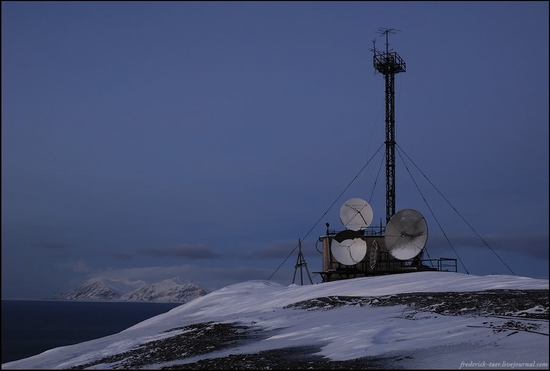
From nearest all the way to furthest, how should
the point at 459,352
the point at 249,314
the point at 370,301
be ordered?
the point at 459,352, the point at 370,301, the point at 249,314

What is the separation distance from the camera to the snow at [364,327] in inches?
591

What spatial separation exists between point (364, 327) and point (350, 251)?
24.5 m

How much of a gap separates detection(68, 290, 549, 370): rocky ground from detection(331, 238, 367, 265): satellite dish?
1673cm

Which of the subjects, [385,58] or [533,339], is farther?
[385,58]

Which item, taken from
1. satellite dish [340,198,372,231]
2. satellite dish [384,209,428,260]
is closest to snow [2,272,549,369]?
satellite dish [384,209,428,260]

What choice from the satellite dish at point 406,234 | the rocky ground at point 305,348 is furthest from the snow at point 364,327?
the satellite dish at point 406,234

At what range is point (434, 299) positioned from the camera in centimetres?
2319

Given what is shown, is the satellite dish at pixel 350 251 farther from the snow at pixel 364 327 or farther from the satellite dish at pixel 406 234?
the snow at pixel 364 327

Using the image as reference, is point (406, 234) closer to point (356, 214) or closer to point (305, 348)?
point (356, 214)

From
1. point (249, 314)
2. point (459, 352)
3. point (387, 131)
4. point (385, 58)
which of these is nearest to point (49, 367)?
point (249, 314)

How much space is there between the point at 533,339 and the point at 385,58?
42.5 m

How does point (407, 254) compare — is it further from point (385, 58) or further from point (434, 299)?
point (385, 58)

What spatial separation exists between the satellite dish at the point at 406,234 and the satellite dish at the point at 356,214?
643cm

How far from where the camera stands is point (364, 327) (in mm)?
19141
